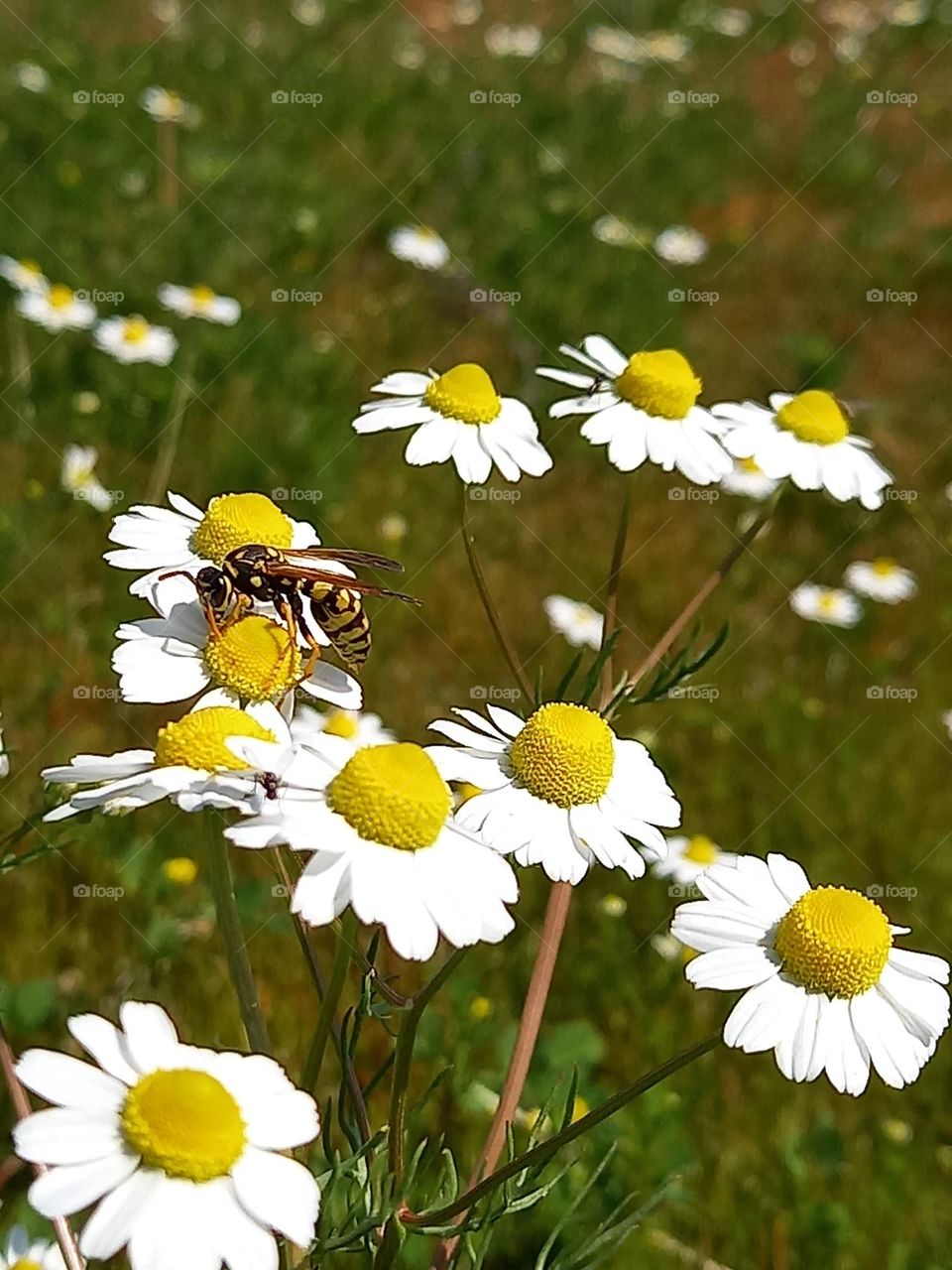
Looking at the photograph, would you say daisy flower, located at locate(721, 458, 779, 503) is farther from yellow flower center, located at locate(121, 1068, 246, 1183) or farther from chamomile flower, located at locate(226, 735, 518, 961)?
yellow flower center, located at locate(121, 1068, 246, 1183)

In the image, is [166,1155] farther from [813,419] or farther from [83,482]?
[83,482]

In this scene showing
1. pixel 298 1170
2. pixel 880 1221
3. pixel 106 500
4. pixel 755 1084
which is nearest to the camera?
pixel 298 1170

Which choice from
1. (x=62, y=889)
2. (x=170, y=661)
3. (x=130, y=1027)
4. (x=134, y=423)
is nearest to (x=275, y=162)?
(x=134, y=423)

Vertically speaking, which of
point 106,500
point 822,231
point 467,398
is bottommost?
point 106,500

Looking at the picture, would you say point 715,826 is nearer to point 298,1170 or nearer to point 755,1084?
point 755,1084

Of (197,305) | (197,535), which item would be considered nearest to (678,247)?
A: (197,305)

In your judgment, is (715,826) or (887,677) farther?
(887,677)

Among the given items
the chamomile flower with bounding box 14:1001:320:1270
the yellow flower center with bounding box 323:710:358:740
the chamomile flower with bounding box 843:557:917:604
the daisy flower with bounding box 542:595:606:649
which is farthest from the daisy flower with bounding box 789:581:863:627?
the chamomile flower with bounding box 14:1001:320:1270

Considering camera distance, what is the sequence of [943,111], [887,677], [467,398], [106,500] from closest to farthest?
[467,398], [106,500], [887,677], [943,111]
